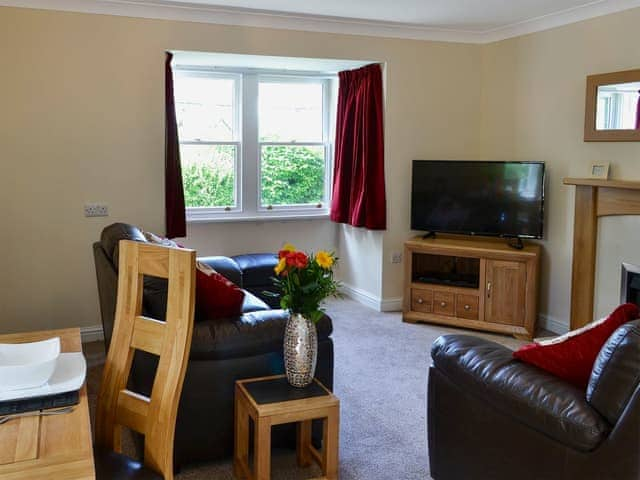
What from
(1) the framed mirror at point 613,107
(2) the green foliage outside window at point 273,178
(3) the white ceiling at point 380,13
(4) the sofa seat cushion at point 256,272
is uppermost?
(3) the white ceiling at point 380,13

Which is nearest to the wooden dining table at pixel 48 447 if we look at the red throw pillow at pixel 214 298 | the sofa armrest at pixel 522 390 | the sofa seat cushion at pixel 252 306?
the red throw pillow at pixel 214 298

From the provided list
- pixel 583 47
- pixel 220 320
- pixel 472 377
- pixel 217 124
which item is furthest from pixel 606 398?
pixel 217 124

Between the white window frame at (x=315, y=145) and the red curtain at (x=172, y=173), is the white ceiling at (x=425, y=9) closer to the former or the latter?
the red curtain at (x=172, y=173)

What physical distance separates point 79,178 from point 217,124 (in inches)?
62.1

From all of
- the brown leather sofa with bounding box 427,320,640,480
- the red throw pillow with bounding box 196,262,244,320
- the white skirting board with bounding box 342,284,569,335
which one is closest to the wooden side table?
the red throw pillow with bounding box 196,262,244,320

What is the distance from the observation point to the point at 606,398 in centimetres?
190

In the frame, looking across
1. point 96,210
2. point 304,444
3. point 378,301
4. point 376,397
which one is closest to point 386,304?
point 378,301

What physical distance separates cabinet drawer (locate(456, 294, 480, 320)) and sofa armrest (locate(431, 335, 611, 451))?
2.62m

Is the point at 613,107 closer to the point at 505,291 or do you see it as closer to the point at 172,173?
the point at 505,291

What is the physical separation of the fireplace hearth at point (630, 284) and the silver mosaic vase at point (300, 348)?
266cm

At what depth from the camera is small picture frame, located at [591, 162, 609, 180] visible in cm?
450

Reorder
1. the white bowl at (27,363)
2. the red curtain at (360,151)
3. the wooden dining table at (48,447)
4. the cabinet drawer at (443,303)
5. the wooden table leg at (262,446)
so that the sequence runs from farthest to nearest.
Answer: the red curtain at (360,151), the cabinet drawer at (443,303), the wooden table leg at (262,446), the white bowl at (27,363), the wooden dining table at (48,447)

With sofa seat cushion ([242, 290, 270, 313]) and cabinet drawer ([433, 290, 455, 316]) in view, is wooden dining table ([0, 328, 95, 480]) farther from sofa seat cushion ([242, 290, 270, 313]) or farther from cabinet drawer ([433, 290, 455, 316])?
cabinet drawer ([433, 290, 455, 316])

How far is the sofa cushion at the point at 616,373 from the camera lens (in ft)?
6.03
